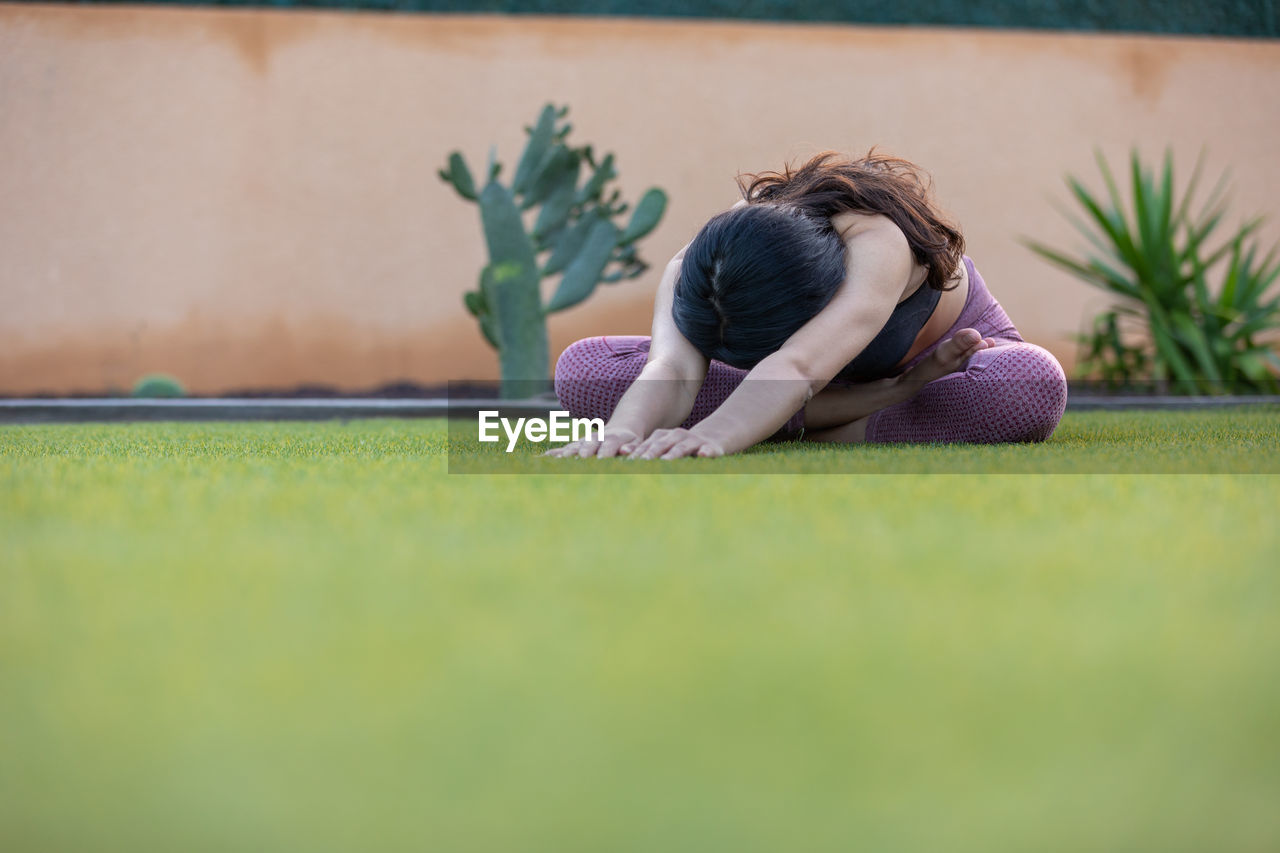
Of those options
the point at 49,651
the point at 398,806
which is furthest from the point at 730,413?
the point at 398,806

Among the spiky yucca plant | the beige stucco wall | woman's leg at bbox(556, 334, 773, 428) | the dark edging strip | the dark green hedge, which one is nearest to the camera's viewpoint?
woman's leg at bbox(556, 334, 773, 428)

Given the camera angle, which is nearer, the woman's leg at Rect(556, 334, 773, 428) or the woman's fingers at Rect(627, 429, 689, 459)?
the woman's fingers at Rect(627, 429, 689, 459)

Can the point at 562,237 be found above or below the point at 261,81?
below

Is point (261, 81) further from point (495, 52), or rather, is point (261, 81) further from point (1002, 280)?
point (1002, 280)

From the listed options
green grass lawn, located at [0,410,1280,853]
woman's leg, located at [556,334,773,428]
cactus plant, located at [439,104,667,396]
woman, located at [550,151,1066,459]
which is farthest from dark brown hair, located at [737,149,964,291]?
cactus plant, located at [439,104,667,396]

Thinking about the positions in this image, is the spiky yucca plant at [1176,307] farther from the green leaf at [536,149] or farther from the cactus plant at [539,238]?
the green leaf at [536,149]

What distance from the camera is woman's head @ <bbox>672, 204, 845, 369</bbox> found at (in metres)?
2.29

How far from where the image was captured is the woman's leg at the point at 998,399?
8.61 feet

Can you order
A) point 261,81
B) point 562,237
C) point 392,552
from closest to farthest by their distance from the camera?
point 392,552 → point 562,237 → point 261,81

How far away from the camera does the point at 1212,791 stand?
2.03ft

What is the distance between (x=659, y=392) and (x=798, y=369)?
0.35 m

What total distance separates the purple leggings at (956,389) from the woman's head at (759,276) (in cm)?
43

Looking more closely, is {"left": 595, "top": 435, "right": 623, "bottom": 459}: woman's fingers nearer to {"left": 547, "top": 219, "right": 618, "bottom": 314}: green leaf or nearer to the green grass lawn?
the green grass lawn

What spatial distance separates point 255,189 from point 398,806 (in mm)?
6386
